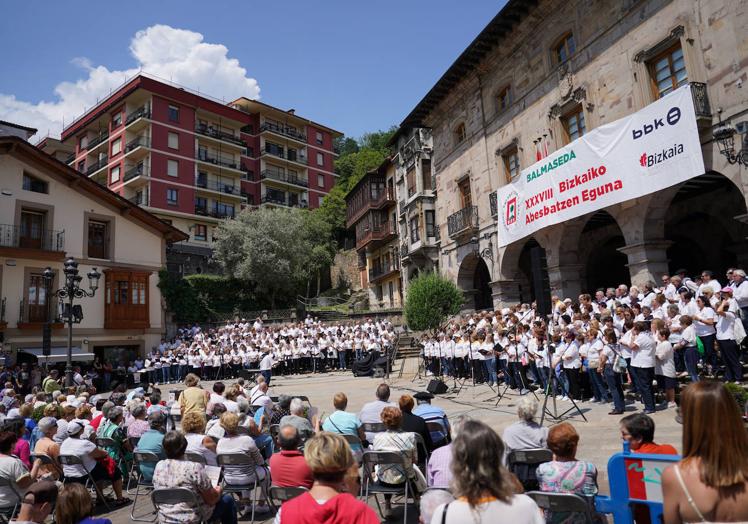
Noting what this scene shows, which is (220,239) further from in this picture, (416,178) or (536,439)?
(536,439)

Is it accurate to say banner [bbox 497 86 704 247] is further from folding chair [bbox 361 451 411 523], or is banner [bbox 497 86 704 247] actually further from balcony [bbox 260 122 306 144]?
balcony [bbox 260 122 306 144]

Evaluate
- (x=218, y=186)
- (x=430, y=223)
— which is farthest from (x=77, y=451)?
(x=218, y=186)

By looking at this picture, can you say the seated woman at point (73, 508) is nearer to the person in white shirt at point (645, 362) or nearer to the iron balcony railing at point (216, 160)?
the person in white shirt at point (645, 362)

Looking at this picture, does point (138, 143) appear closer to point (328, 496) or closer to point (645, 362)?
point (645, 362)

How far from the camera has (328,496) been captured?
115 inches

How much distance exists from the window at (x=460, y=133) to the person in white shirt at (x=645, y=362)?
17.2 metres

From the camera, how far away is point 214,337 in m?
29.3

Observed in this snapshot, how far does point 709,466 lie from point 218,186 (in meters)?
50.5

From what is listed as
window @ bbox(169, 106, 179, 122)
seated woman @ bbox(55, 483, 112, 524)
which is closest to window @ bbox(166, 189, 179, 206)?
window @ bbox(169, 106, 179, 122)

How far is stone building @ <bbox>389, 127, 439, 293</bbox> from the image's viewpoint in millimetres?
29703

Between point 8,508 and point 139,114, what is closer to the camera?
point 8,508

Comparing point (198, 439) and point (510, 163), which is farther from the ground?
point (510, 163)

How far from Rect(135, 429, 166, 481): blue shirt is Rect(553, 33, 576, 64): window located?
17608 mm

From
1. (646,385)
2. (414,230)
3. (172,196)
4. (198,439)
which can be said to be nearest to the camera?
(198,439)
